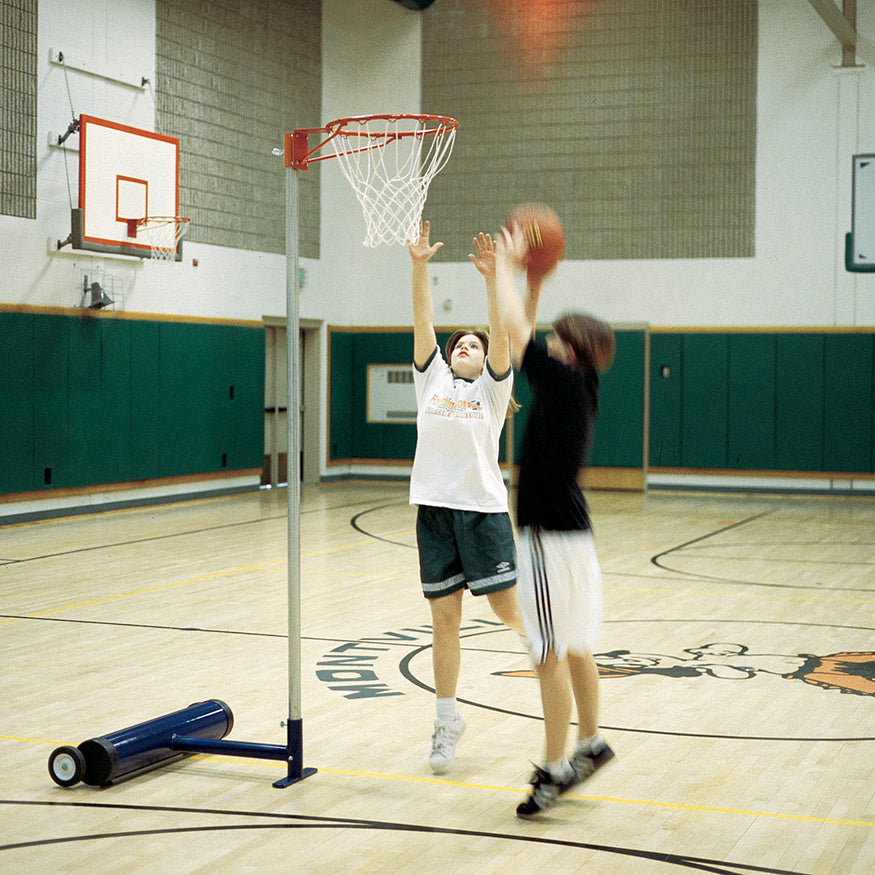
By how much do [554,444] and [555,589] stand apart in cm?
45

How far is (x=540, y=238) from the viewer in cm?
392

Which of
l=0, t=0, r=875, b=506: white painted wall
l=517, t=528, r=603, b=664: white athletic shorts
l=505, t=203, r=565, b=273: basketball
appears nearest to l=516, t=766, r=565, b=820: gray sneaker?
l=517, t=528, r=603, b=664: white athletic shorts

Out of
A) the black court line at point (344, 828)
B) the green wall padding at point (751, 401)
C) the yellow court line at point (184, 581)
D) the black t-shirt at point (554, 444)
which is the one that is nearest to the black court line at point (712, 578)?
the yellow court line at point (184, 581)

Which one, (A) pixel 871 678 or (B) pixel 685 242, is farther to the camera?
(B) pixel 685 242

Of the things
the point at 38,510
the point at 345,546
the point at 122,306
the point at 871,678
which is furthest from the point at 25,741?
the point at 122,306

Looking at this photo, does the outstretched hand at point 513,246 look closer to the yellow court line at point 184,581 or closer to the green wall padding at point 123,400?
the yellow court line at point 184,581

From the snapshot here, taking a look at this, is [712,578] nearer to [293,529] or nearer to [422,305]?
[422,305]

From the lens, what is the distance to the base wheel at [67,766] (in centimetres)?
403

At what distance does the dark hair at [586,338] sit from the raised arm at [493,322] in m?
0.31

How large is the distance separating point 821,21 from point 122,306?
9636mm

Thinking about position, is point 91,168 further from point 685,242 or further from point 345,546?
point 685,242

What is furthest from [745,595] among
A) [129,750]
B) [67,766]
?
[67,766]

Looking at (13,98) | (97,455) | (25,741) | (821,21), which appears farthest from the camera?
(821,21)

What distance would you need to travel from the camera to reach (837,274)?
1551cm
